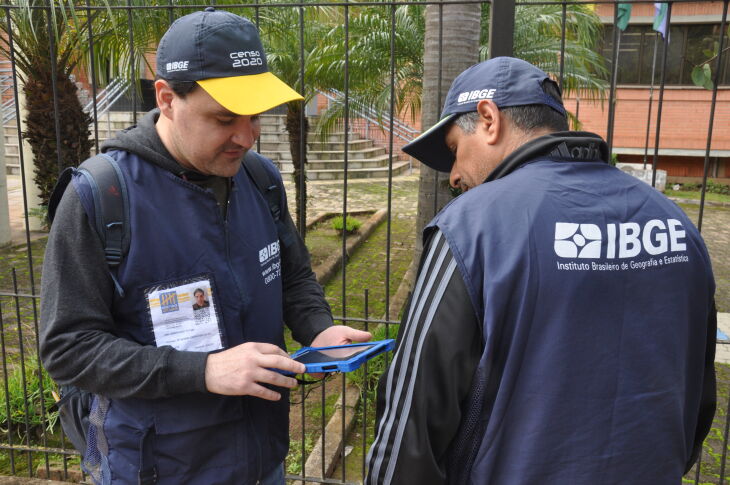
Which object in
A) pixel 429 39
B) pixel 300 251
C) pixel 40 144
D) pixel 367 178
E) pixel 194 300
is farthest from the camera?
pixel 367 178

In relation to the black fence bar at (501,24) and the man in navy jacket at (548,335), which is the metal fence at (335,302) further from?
the man in navy jacket at (548,335)

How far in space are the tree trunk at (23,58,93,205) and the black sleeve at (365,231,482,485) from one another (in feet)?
23.6

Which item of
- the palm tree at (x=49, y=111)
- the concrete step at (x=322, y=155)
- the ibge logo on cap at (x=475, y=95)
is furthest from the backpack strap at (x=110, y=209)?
the concrete step at (x=322, y=155)

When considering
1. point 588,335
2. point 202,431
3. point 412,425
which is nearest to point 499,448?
point 412,425

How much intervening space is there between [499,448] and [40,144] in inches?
328

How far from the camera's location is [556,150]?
1.39 metres

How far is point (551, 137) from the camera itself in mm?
1393

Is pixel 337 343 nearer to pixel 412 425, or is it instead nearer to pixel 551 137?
pixel 412 425

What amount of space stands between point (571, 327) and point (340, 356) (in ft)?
2.33

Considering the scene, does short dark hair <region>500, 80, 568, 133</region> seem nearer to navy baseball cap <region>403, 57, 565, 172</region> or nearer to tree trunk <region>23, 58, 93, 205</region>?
navy baseball cap <region>403, 57, 565, 172</region>

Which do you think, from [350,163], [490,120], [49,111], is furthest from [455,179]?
[350,163]

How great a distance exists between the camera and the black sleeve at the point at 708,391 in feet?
5.24

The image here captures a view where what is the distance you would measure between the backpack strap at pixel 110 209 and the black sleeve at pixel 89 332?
0.08ft

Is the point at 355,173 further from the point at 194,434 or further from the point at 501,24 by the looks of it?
the point at 194,434
